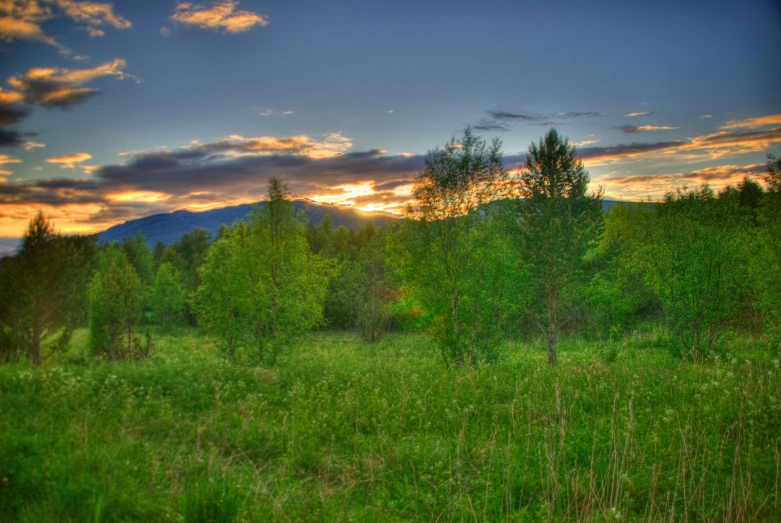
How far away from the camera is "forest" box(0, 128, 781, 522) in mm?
5012

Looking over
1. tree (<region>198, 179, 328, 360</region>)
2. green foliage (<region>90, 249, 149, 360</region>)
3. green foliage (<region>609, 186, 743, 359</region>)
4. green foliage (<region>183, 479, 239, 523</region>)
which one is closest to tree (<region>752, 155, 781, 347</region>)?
green foliage (<region>609, 186, 743, 359</region>)

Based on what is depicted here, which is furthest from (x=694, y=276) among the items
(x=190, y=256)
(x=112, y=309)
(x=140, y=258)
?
(x=190, y=256)

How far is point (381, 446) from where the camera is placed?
21.1 feet

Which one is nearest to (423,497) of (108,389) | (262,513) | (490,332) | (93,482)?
(262,513)

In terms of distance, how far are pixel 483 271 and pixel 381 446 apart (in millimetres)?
11240

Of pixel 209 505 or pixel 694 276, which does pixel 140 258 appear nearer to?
pixel 694 276

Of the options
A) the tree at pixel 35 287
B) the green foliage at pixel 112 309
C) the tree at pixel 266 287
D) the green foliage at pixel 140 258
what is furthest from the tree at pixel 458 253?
the green foliage at pixel 140 258

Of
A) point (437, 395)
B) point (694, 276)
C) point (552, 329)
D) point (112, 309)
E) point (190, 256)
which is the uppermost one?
point (190, 256)

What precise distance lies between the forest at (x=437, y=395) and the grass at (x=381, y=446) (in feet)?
0.14

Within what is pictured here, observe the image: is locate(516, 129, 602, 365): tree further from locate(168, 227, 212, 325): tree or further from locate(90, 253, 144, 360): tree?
locate(168, 227, 212, 325): tree

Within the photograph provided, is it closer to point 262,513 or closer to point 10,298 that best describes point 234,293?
point 10,298

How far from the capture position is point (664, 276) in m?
17.7

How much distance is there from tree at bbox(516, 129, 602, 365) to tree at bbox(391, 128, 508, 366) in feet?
25.1

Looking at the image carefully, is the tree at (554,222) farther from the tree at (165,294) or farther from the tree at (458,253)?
the tree at (165,294)
